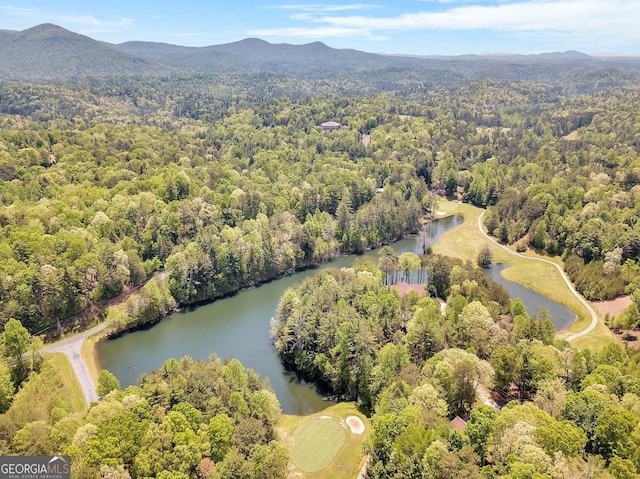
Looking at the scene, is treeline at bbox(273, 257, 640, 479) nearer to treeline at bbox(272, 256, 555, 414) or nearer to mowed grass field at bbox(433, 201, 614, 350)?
treeline at bbox(272, 256, 555, 414)

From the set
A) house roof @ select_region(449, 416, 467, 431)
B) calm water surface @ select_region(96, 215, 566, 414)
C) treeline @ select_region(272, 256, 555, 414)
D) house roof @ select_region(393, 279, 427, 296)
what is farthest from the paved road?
house roof @ select_region(393, 279, 427, 296)

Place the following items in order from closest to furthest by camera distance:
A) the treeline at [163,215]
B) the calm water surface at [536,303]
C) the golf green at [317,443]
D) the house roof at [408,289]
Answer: the golf green at [317,443]
the house roof at [408,289]
the treeline at [163,215]
the calm water surface at [536,303]

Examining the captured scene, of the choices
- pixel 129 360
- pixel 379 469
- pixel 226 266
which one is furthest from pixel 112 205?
pixel 379 469

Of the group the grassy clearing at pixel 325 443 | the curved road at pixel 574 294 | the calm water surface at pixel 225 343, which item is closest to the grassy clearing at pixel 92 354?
the calm water surface at pixel 225 343

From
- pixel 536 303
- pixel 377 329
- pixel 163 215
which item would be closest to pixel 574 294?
pixel 536 303

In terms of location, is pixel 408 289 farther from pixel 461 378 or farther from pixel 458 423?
pixel 458 423

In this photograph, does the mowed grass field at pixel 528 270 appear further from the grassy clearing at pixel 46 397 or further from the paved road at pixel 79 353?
the grassy clearing at pixel 46 397
